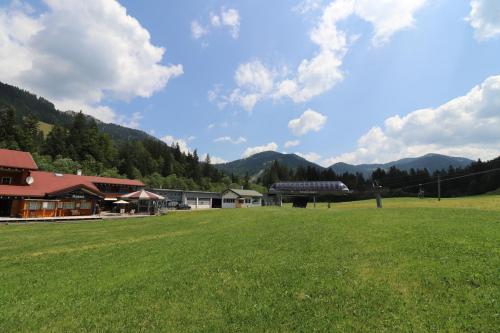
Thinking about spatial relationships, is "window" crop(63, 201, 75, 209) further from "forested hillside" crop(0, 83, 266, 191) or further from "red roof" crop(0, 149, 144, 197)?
"forested hillside" crop(0, 83, 266, 191)

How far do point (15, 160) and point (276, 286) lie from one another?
53.3 meters

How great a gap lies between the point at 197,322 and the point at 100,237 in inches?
805

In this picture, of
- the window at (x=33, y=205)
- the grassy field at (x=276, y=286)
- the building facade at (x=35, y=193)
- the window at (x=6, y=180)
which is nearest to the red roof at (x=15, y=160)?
the building facade at (x=35, y=193)

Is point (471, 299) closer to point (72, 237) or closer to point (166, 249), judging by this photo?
point (166, 249)

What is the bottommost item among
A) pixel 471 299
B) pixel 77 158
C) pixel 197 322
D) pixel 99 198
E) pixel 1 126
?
pixel 197 322

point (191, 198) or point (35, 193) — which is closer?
point (35, 193)

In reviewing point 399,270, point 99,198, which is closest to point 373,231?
point 399,270

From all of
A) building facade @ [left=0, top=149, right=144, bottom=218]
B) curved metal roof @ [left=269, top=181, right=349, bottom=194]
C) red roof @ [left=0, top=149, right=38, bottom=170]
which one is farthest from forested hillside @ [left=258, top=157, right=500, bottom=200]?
red roof @ [left=0, top=149, right=38, bottom=170]

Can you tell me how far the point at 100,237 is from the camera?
2530cm

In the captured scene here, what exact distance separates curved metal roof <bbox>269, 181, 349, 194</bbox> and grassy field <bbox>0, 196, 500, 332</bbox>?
2651 inches

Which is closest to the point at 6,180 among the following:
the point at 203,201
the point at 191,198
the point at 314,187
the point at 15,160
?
the point at 15,160

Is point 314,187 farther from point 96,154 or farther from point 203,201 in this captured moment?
point 96,154

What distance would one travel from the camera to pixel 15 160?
47.0 metres

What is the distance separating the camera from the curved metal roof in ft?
277
